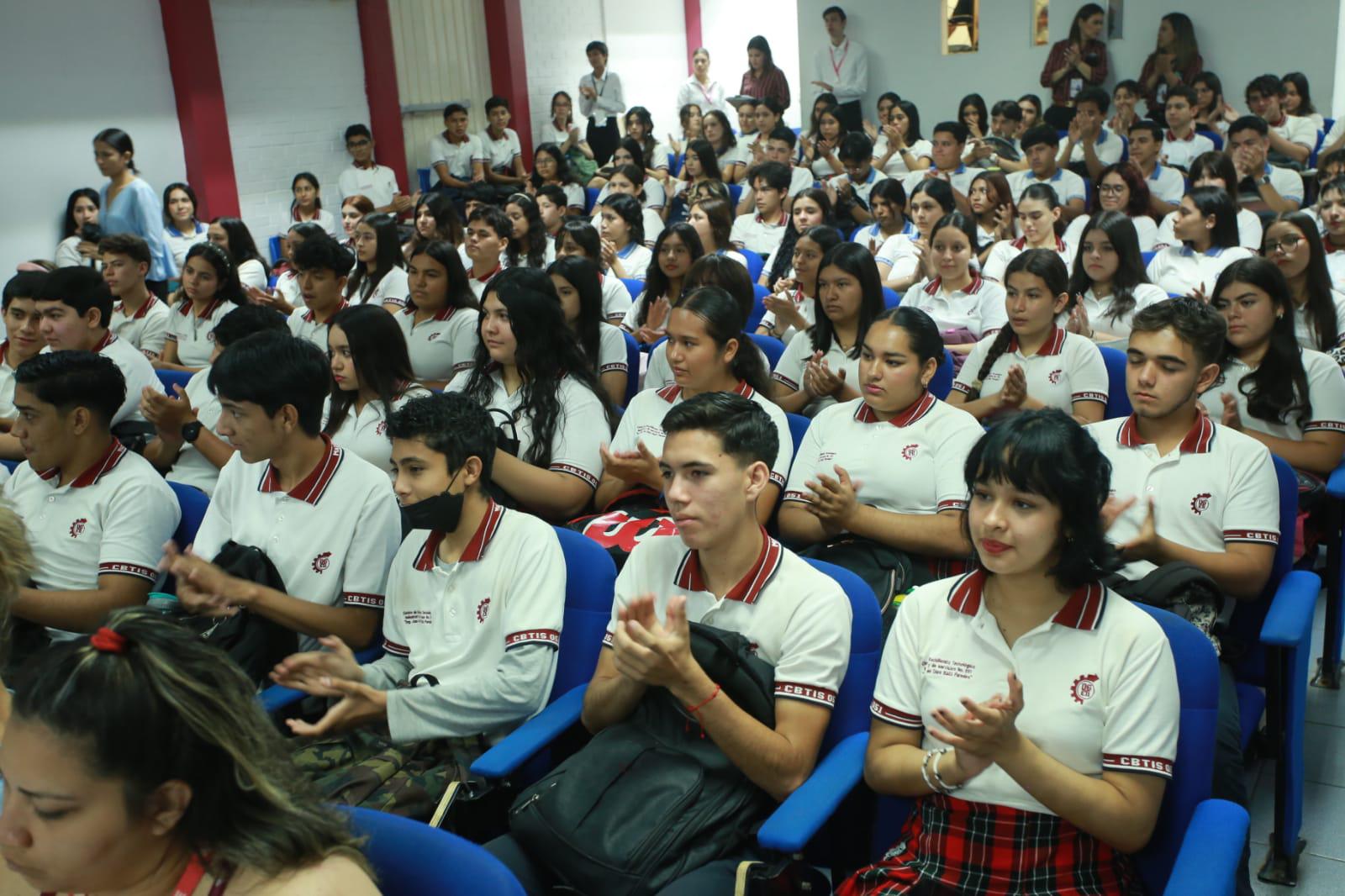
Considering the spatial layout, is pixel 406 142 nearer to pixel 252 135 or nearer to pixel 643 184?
pixel 252 135

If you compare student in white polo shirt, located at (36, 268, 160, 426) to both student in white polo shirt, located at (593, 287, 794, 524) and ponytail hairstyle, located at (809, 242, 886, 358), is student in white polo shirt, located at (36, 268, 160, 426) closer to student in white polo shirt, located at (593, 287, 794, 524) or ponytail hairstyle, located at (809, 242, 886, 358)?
student in white polo shirt, located at (593, 287, 794, 524)

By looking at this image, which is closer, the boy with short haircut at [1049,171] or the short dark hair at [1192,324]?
the short dark hair at [1192,324]

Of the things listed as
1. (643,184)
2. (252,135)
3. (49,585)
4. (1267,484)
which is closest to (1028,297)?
(1267,484)

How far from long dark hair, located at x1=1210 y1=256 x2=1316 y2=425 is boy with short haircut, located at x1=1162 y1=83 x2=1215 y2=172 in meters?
4.96

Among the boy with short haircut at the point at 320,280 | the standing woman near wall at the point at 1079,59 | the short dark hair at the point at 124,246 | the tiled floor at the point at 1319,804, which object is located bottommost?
the tiled floor at the point at 1319,804

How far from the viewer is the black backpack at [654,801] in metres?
1.76

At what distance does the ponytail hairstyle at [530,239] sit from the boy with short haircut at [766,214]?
3.69ft

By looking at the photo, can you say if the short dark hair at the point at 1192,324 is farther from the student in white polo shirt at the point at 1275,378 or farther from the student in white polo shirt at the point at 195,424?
the student in white polo shirt at the point at 195,424

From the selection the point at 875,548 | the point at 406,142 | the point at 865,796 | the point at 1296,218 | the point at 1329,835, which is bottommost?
the point at 1329,835

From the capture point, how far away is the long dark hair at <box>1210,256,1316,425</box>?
3.07 meters

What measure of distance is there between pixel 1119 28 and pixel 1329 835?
894cm

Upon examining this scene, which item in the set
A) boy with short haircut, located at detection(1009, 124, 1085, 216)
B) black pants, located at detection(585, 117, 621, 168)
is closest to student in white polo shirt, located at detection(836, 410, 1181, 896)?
boy with short haircut, located at detection(1009, 124, 1085, 216)

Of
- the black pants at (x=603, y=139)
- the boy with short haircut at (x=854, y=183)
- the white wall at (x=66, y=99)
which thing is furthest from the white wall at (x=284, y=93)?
the boy with short haircut at (x=854, y=183)

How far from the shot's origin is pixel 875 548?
2.69 m
